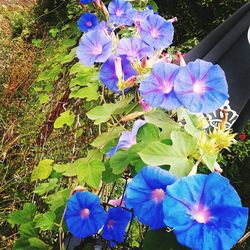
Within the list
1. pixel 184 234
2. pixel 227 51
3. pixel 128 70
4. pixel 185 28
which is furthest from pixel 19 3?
pixel 184 234

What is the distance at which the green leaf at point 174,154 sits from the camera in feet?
2.26

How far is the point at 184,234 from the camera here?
580mm

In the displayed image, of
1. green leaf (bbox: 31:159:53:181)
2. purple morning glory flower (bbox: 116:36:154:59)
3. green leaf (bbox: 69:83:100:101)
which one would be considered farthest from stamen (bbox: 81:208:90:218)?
green leaf (bbox: 69:83:100:101)

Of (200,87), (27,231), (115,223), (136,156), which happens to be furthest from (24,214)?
(200,87)

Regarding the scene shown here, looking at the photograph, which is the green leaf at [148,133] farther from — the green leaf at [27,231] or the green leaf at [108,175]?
the green leaf at [27,231]

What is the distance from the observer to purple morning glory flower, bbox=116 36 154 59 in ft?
3.19

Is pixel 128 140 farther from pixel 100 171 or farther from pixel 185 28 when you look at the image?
pixel 185 28

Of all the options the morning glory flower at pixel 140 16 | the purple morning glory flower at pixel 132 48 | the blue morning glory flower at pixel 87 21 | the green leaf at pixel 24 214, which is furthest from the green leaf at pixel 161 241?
the blue morning glory flower at pixel 87 21

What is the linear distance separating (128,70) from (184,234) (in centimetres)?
47

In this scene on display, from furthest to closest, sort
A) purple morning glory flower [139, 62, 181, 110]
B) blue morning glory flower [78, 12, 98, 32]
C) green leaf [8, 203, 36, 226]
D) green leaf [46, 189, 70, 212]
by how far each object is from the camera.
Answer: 1. blue morning glory flower [78, 12, 98, 32]
2. green leaf [8, 203, 36, 226]
3. green leaf [46, 189, 70, 212]
4. purple morning glory flower [139, 62, 181, 110]

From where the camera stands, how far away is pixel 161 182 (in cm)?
64

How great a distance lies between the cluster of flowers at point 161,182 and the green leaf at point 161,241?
Answer: 3 cm

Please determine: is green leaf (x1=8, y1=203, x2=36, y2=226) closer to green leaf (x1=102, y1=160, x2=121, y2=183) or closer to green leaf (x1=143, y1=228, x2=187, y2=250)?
green leaf (x1=102, y1=160, x2=121, y2=183)

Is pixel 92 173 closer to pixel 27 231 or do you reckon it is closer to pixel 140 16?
pixel 27 231
